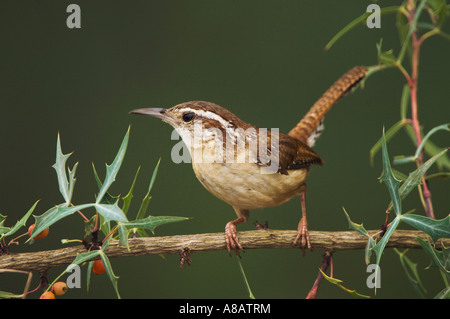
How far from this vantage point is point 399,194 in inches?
60.7

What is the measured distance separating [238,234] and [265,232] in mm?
131

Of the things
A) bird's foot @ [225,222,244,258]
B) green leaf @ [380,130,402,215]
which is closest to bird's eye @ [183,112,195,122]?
bird's foot @ [225,222,244,258]

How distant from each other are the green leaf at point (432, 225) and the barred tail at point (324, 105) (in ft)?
5.01

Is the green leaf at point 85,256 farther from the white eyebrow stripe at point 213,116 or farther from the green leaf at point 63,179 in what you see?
the white eyebrow stripe at point 213,116

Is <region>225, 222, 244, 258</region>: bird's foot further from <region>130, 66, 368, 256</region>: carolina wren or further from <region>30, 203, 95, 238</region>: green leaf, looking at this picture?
<region>30, 203, 95, 238</region>: green leaf

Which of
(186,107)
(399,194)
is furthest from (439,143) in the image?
(399,194)

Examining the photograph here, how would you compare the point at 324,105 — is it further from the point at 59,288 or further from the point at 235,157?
the point at 59,288

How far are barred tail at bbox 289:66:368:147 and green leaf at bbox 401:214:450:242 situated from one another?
153cm

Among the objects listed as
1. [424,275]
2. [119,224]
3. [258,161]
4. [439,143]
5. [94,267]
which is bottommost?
[424,275]

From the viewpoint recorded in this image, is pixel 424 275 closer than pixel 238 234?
No

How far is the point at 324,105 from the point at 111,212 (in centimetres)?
195

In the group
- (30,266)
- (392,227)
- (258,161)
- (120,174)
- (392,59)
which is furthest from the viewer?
(120,174)

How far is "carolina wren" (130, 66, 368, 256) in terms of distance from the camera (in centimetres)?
228

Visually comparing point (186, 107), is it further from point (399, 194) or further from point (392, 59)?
point (399, 194)
